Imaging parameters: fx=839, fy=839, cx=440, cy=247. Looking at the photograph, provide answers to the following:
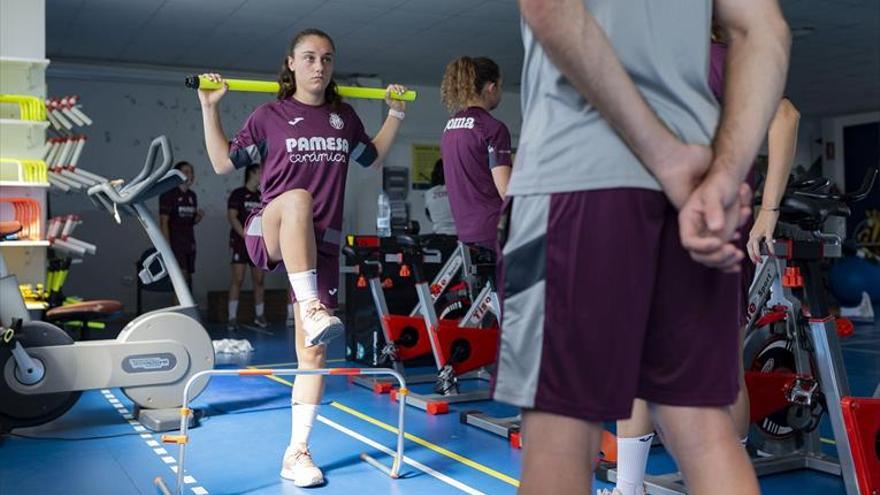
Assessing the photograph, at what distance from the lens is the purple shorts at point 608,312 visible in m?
1.02

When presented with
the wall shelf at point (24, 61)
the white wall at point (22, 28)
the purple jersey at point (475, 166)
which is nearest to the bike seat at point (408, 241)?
the purple jersey at point (475, 166)

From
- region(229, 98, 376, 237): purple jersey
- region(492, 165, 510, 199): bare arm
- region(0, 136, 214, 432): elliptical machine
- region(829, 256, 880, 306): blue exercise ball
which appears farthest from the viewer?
region(829, 256, 880, 306): blue exercise ball

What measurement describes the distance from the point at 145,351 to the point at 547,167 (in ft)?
11.4

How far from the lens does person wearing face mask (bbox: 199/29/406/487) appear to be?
10.0ft

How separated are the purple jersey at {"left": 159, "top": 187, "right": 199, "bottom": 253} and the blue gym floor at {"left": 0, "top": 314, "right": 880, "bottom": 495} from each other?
13.8ft

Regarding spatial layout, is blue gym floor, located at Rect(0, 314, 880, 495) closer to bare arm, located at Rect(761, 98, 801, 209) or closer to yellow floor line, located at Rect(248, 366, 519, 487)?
yellow floor line, located at Rect(248, 366, 519, 487)

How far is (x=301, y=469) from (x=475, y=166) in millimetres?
1900

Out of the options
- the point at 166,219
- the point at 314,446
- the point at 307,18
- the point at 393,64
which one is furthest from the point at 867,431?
the point at 393,64

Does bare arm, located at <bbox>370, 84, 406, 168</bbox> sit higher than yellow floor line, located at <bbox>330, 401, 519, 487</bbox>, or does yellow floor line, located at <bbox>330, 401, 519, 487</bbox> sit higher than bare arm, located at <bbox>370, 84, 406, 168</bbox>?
bare arm, located at <bbox>370, 84, 406, 168</bbox>

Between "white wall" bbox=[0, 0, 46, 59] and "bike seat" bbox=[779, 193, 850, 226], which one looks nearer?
"bike seat" bbox=[779, 193, 850, 226]

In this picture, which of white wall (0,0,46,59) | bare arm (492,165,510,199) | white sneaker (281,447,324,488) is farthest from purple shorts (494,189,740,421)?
white wall (0,0,46,59)

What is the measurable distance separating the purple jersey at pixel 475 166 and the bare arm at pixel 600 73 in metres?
3.18

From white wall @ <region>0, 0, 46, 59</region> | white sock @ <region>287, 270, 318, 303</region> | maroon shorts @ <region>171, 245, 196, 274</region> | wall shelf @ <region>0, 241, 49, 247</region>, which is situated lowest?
white sock @ <region>287, 270, 318, 303</region>

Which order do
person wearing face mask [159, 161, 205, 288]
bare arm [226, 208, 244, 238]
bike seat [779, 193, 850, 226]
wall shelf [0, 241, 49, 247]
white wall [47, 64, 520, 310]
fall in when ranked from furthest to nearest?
white wall [47, 64, 520, 310], person wearing face mask [159, 161, 205, 288], bare arm [226, 208, 244, 238], wall shelf [0, 241, 49, 247], bike seat [779, 193, 850, 226]
